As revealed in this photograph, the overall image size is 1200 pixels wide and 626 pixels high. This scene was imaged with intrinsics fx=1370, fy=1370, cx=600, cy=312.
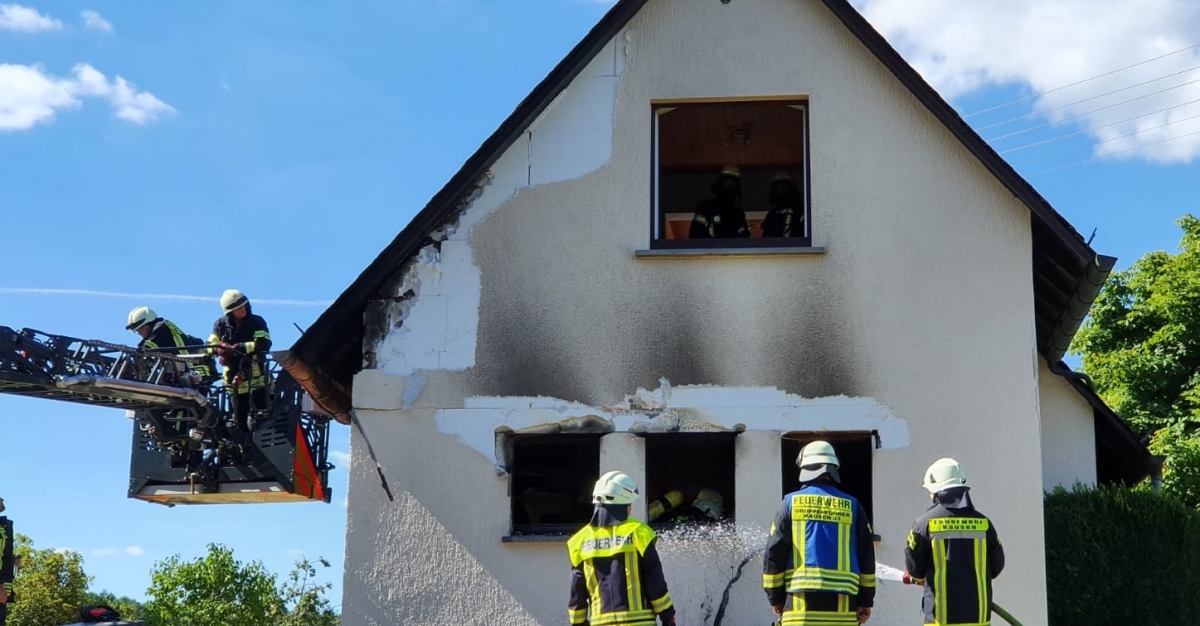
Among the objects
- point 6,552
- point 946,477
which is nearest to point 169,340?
point 6,552

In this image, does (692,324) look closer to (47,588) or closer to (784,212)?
(784,212)

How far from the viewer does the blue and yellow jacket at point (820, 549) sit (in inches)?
314

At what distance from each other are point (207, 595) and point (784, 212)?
19.9 meters

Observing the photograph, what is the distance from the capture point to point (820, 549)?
8.00 metres

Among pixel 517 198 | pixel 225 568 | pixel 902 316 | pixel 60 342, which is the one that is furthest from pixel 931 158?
pixel 225 568

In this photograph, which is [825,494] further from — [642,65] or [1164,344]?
[1164,344]

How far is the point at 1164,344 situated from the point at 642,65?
61.4 ft

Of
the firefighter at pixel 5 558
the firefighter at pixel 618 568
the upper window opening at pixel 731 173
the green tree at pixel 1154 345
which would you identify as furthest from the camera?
the green tree at pixel 1154 345

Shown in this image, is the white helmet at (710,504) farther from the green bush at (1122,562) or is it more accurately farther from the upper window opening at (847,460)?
the green bush at (1122,562)

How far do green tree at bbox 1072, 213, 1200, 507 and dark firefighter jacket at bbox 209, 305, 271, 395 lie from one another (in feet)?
52.4

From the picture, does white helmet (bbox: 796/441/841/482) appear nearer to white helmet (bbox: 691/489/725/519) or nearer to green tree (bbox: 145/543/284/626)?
white helmet (bbox: 691/489/725/519)

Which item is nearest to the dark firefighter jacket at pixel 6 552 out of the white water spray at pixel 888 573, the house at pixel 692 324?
the house at pixel 692 324

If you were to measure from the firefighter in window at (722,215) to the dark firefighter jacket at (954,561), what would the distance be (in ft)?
11.1

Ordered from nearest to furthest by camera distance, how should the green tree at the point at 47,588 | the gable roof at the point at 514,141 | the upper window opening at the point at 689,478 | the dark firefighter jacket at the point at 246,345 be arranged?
the gable roof at the point at 514,141 → the upper window opening at the point at 689,478 → the dark firefighter jacket at the point at 246,345 → the green tree at the point at 47,588
